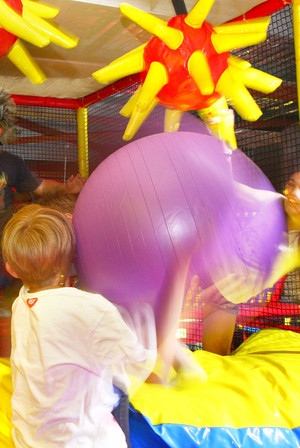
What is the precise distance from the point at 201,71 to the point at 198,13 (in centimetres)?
22

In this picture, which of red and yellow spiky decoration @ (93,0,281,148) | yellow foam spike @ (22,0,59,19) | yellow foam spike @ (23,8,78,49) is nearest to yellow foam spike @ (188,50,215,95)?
red and yellow spiky decoration @ (93,0,281,148)

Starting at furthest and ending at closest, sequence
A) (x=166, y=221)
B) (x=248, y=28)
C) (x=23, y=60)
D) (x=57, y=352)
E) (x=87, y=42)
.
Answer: (x=87, y=42) → (x=23, y=60) → (x=248, y=28) → (x=166, y=221) → (x=57, y=352)

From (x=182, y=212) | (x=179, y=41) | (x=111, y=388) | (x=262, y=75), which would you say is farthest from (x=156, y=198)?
(x=262, y=75)

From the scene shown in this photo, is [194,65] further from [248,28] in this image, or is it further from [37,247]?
[37,247]

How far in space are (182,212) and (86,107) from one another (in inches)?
94.8

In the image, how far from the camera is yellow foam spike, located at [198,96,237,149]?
82.9 inches

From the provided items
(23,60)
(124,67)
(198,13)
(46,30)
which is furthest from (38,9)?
(198,13)

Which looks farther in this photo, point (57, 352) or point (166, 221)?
point (166, 221)

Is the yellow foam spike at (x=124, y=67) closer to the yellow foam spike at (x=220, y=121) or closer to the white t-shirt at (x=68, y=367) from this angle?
the yellow foam spike at (x=220, y=121)

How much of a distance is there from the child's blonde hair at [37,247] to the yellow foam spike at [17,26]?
922 millimetres

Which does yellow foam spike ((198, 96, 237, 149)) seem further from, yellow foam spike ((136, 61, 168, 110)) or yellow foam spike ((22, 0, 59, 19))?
yellow foam spike ((22, 0, 59, 19))

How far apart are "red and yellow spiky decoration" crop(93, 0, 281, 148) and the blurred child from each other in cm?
90

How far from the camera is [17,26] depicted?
1.83 meters

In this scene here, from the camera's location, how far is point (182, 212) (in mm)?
1285
